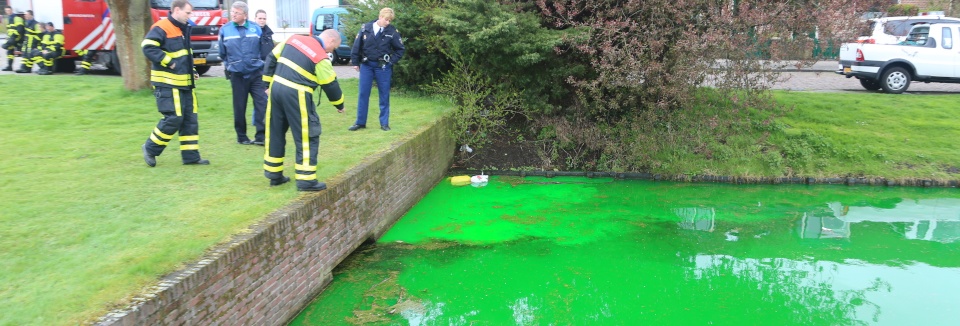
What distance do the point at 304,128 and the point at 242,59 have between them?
2242mm

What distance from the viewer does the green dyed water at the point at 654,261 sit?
5.91m

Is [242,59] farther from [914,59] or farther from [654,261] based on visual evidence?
[914,59]

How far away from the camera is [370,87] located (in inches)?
378

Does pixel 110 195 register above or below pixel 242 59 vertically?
below

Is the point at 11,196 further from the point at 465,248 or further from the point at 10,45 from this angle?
the point at 10,45

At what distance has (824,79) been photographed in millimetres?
17203

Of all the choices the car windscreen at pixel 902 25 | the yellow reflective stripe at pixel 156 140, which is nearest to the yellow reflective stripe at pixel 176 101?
the yellow reflective stripe at pixel 156 140

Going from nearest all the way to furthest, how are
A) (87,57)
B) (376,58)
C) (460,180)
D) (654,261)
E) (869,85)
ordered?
1. (654,261)
2. (376,58)
3. (460,180)
4. (869,85)
5. (87,57)

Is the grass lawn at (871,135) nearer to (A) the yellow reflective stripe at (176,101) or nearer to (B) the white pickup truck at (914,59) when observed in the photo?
(B) the white pickup truck at (914,59)

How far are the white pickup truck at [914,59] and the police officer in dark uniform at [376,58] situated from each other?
1013 cm

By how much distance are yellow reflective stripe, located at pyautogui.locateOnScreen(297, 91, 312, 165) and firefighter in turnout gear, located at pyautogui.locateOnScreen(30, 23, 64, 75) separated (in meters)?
12.1

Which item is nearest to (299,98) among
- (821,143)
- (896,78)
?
(821,143)

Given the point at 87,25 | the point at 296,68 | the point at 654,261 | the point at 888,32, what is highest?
the point at 87,25

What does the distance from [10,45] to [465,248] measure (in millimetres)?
13682
